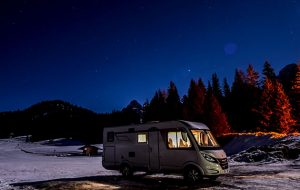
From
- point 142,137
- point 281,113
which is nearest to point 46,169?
point 142,137

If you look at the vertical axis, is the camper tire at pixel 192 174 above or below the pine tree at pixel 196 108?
below

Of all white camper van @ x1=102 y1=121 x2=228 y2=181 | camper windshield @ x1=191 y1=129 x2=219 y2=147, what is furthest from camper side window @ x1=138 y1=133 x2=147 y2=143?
camper windshield @ x1=191 y1=129 x2=219 y2=147

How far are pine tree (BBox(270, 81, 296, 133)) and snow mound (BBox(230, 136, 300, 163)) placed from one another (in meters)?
24.0

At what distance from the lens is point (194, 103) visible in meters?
68.6

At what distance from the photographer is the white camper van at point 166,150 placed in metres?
15.6

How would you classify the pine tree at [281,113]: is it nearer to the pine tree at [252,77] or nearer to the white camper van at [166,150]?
the pine tree at [252,77]

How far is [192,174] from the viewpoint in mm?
15883

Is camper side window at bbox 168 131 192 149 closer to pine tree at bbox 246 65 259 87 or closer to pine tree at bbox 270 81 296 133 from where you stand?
pine tree at bbox 270 81 296 133

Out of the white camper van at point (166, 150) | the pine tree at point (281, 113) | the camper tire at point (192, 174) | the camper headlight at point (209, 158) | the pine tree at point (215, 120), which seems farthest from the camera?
the pine tree at point (215, 120)

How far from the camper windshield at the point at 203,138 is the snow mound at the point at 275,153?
1361cm

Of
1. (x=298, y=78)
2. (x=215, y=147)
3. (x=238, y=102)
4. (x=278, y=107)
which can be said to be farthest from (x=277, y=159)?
(x=238, y=102)

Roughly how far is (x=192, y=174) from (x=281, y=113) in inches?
1790

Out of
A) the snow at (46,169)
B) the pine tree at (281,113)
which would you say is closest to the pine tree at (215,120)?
the pine tree at (281,113)

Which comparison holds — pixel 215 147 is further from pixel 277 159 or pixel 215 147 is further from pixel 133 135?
pixel 277 159
